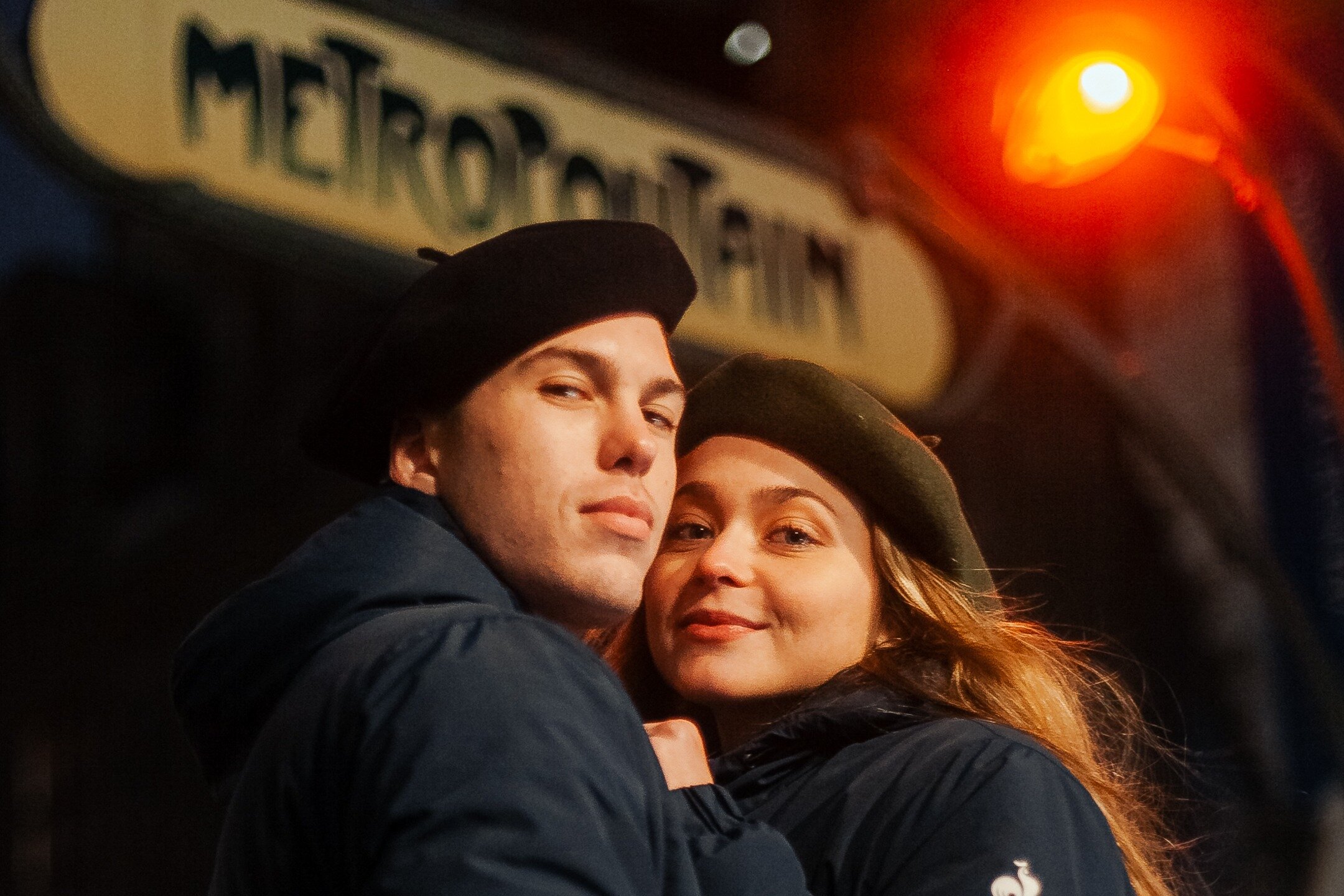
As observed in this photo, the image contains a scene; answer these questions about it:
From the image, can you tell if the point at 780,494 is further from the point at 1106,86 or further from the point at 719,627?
the point at 1106,86

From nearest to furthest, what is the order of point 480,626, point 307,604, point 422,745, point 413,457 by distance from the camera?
point 422,745
point 480,626
point 307,604
point 413,457

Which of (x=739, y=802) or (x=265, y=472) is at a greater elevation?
(x=739, y=802)

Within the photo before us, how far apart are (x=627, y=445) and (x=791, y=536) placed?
711 millimetres

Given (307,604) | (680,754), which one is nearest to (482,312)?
(307,604)

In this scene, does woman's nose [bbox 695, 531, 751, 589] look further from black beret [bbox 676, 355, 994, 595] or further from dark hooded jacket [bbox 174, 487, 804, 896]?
dark hooded jacket [bbox 174, 487, 804, 896]

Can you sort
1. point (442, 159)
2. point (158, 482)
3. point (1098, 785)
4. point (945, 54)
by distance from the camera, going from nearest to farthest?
point (1098, 785), point (442, 159), point (945, 54), point (158, 482)

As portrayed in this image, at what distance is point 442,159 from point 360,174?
320 mm

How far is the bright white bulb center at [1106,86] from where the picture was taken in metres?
4.51

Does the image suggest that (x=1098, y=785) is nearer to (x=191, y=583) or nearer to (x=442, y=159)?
(x=442, y=159)

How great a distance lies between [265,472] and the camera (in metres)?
9.83

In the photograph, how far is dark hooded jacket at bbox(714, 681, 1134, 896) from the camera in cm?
204

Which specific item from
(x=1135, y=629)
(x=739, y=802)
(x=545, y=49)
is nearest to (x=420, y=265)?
(x=545, y=49)

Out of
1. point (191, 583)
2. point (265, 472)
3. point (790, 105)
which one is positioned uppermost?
point (790, 105)

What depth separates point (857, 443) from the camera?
8.59ft
